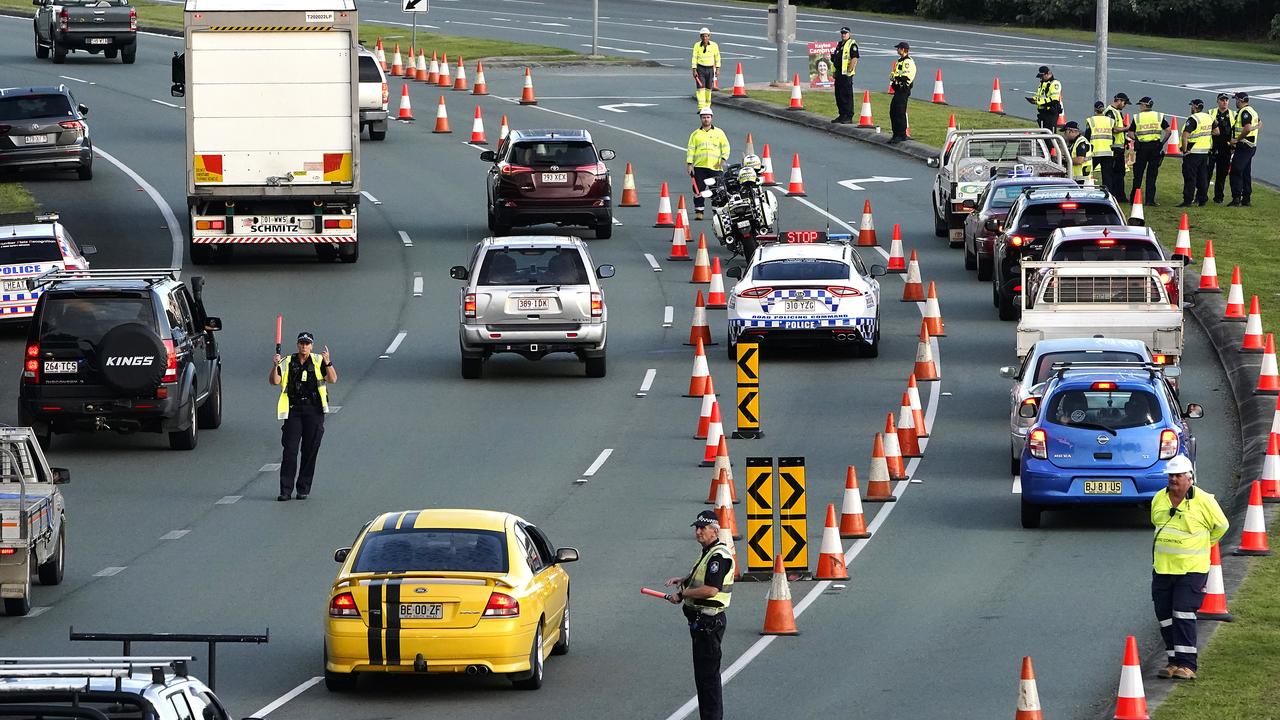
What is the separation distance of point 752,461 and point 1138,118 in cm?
2292

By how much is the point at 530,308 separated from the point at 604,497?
649 cm

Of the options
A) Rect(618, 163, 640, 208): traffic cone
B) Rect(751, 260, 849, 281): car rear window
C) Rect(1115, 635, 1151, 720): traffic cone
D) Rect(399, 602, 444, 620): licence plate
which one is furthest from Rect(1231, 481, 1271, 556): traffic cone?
Rect(618, 163, 640, 208): traffic cone

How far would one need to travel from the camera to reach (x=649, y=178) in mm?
46938

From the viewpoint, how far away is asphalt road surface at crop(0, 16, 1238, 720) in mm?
17484

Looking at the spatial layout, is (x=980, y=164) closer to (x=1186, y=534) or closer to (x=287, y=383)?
(x=287, y=383)

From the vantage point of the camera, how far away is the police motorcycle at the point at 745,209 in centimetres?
3706

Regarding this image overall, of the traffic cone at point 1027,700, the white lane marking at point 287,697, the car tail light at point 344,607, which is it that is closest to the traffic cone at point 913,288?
the white lane marking at point 287,697

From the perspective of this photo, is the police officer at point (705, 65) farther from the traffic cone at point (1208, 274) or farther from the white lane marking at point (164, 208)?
the traffic cone at point (1208, 274)

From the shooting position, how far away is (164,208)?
44.1 m

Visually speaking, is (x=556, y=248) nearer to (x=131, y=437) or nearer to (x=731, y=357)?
(x=731, y=357)

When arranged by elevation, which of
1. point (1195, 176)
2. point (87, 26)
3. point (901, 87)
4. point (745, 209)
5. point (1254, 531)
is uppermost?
point (87, 26)

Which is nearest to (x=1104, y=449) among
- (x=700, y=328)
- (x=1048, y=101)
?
(x=700, y=328)

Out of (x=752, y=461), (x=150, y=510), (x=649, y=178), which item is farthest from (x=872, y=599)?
(x=649, y=178)

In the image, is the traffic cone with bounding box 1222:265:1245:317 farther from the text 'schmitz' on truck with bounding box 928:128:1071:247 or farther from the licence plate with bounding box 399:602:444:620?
the licence plate with bounding box 399:602:444:620
